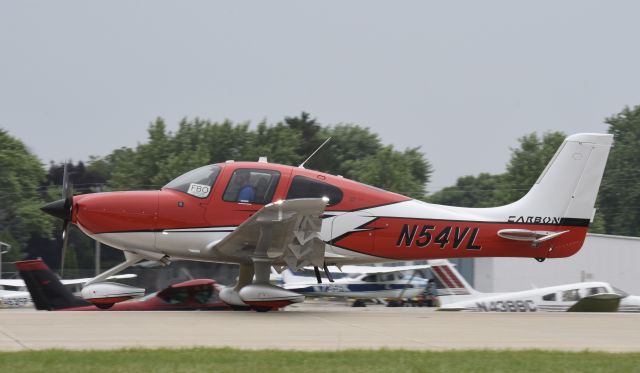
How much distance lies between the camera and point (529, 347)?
10.5 metres

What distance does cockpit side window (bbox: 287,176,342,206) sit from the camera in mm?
14656

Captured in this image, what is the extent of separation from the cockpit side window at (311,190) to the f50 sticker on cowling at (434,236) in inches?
50.7

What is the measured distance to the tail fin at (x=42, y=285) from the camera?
1565 cm

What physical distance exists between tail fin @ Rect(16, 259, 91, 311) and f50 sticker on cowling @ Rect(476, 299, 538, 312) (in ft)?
41.7

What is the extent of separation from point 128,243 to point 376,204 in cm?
414

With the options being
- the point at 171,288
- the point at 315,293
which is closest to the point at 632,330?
the point at 171,288

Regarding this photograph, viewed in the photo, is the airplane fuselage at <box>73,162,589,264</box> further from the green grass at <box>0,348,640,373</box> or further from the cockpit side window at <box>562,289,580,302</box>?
the cockpit side window at <box>562,289,580,302</box>

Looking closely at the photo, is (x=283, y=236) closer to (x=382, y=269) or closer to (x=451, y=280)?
(x=451, y=280)

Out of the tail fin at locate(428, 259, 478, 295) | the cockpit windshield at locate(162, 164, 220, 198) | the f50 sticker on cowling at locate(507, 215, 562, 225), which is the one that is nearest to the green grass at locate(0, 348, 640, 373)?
the cockpit windshield at locate(162, 164, 220, 198)

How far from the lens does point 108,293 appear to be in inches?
569

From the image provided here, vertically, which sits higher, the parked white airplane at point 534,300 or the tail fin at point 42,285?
the tail fin at point 42,285

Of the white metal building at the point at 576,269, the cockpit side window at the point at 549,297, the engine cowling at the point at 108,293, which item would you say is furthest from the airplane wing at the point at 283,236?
the white metal building at the point at 576,269

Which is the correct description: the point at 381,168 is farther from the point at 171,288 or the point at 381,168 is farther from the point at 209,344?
the point at 209,344

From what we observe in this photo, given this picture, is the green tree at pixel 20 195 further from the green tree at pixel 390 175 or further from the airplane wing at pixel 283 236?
the airplane wing at pixel 283 236
